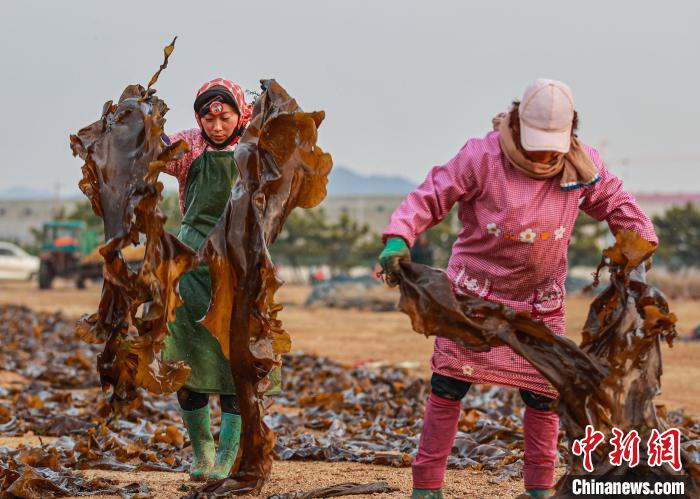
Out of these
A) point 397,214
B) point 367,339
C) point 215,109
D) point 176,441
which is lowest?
point 367,339

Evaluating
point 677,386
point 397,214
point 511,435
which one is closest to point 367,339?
point 677,386

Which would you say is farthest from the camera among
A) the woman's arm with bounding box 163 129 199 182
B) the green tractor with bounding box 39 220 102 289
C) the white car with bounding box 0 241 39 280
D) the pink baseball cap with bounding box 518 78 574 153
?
the white car with bounding box 0 241 39 280

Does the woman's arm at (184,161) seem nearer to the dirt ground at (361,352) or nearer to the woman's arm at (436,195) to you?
the woman's arm at (436,195)

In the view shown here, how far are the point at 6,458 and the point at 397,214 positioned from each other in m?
2.50

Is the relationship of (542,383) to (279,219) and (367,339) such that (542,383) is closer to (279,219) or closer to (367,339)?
(279,219)

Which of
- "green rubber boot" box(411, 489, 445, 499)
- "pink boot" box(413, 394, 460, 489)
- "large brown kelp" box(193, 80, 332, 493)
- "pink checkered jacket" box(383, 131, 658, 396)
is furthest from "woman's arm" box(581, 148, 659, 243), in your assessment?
"green rubber boot" box(411, 489, 445, 499)

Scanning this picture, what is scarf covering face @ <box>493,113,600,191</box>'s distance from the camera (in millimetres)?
4105

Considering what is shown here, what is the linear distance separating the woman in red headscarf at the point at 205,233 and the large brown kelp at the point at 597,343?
1328mm

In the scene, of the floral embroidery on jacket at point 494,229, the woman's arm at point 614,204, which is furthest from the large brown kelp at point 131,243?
the woman's arm at point 614,204

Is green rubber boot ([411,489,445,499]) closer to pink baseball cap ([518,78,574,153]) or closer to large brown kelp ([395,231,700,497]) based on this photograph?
large brown kelp ([395,231,700,497])

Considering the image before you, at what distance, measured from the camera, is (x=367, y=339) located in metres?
17.0

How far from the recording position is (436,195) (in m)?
4.18

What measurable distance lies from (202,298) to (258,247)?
0.74 m

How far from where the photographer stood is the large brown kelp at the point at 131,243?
169 inches
